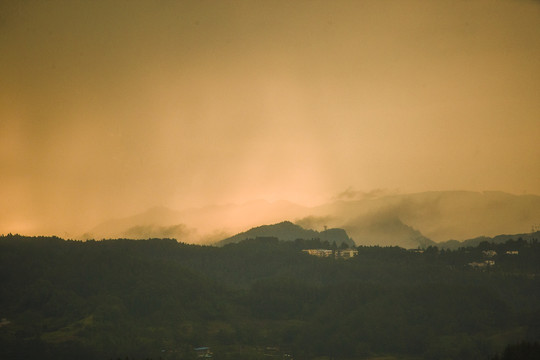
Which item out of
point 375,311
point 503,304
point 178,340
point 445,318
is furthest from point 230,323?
point 503,304

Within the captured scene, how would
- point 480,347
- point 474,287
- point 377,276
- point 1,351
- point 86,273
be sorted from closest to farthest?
point 1,351 → point 480,347 → point 474,287 → point 86,273 → point 377,276

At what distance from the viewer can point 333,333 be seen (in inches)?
5974

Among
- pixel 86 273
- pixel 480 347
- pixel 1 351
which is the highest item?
pixel 86 273

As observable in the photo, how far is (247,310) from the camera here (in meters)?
174

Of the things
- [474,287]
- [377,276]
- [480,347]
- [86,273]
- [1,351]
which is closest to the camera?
[1,351]

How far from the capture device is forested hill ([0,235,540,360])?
13700cm

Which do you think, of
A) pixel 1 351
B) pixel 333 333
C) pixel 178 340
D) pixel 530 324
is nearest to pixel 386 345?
pixel 333 333

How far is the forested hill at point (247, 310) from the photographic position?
449 ft

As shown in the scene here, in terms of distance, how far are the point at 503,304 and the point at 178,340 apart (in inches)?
2658

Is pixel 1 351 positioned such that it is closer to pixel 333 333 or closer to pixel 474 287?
pixel 333 333

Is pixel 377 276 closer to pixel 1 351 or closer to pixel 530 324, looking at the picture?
pixel 530 324

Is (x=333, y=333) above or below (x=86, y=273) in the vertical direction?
below

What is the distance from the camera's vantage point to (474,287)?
542ft

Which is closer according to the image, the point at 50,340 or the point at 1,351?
the point at 1,351
